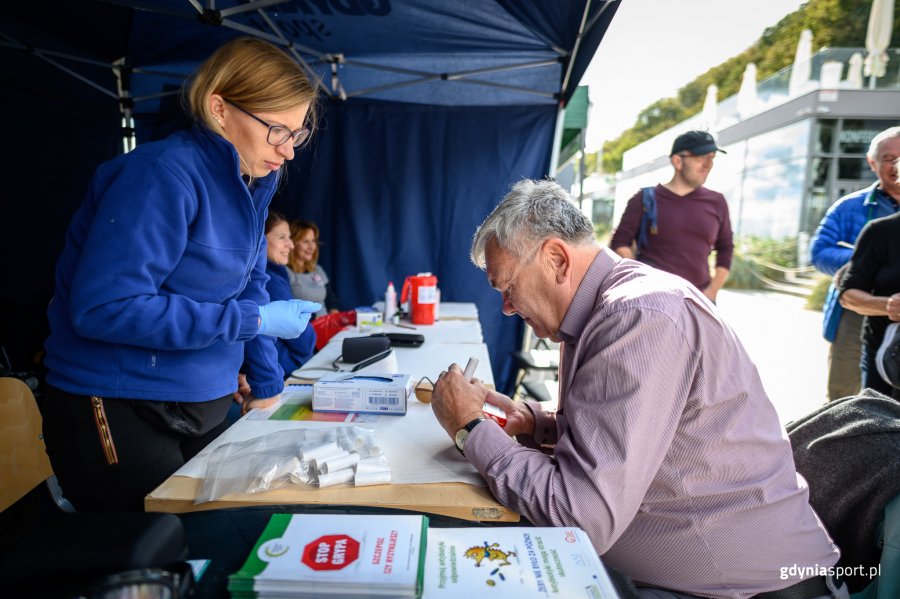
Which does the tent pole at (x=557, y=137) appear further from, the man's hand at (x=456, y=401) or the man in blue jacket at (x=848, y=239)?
the man's hand at (x=456, y=401)

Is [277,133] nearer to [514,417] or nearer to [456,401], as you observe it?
[456,401]

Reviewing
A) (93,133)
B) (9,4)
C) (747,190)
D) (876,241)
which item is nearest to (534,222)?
(876,241)

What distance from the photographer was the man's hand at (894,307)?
230 cm

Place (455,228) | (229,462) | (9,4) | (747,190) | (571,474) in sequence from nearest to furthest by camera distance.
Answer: (571,474) < (229,462) < (9,4) < (455,228) < (747,190)

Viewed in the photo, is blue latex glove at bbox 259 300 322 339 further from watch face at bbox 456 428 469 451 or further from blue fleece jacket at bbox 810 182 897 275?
blue fleece jacket at bbox 810 182 897 275

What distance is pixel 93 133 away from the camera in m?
4.33

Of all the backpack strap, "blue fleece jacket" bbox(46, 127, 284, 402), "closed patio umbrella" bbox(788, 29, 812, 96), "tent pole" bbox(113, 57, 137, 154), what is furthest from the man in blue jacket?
"closed patio umbrella" bbox(788, 29, 812, 96)

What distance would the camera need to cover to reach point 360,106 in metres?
4.72

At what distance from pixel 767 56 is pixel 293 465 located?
85.0 ft

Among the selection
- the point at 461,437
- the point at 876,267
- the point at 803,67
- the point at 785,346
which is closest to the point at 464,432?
the point at 461,437

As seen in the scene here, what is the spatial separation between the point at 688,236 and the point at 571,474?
288 centimetres

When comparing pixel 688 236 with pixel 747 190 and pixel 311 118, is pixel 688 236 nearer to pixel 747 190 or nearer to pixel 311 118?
pixel 311 118

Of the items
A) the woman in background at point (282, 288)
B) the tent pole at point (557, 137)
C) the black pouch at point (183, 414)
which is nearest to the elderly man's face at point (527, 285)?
the black pouch at point (183, 414)

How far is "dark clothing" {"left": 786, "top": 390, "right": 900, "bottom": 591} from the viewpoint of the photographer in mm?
1170
